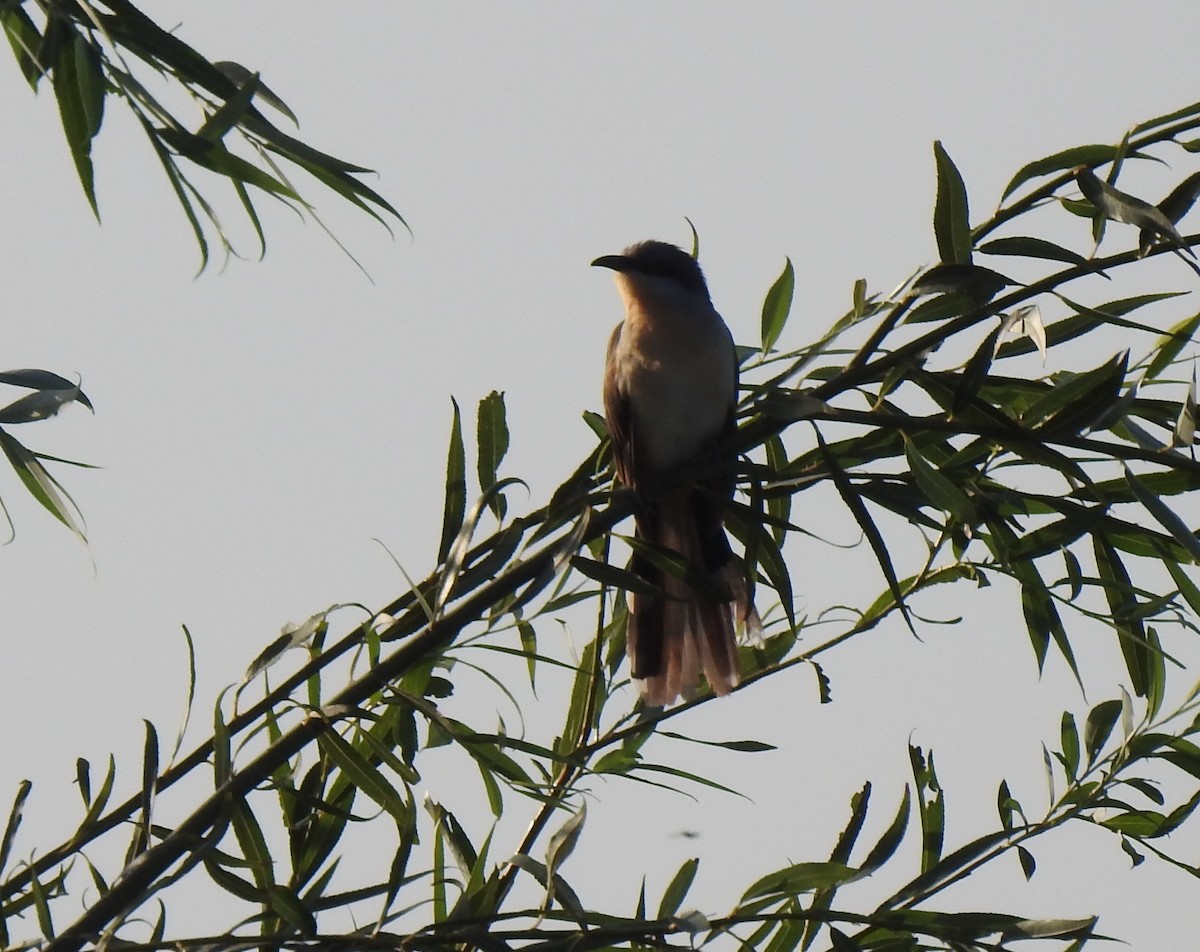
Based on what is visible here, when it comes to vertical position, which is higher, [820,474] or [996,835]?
[820,474]

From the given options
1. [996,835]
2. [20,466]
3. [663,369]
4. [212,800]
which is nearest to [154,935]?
[212,800]

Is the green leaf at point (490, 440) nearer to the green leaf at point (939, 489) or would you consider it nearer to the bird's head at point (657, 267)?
the green leaf at point (939, 489)

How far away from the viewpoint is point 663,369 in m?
4.42

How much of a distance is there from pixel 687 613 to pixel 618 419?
69 centimetres

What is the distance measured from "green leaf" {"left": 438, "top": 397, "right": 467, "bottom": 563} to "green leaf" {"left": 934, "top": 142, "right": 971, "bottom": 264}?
0.91m

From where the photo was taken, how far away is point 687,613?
3.86 meters

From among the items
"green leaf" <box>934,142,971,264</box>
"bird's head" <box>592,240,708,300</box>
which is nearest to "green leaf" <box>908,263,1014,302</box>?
"green leaf" <box>934,142,971,264</box>

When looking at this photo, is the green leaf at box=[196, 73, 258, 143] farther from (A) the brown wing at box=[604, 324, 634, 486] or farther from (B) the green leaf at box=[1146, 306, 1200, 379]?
(B) the green leaf at box=[1146, 306, 1200, 379]

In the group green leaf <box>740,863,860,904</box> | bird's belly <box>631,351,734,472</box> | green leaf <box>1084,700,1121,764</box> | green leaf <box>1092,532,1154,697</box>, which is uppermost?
bird's belly <box>631,351,734,472</box>

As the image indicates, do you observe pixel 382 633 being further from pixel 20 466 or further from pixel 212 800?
pixel 20 466

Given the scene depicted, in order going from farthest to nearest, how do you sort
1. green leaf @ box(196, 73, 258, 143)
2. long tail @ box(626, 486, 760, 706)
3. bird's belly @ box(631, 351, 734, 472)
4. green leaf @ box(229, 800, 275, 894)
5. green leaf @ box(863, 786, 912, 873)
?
1. bird's belly @ box(631, 351, 734, 472)
2. long tail @ box(626, 486, 760, 706)
3. green leaf @ box(863, 786, 912, 873)
4. green leaf @ box(229, 800, 275, 894)
5. green leaf @ box(196, 73, 258, 143)

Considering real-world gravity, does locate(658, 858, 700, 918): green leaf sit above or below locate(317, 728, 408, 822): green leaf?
below

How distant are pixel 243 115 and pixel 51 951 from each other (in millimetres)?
1196

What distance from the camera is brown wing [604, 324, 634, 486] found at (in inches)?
145
